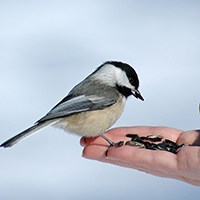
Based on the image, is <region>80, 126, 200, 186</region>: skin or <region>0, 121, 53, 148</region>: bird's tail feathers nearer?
<region>80, 126, 200, 186</region>: skin

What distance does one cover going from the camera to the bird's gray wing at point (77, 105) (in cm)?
162

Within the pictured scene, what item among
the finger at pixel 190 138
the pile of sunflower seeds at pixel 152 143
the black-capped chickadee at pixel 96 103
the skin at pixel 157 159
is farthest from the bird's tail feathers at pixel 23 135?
the finger at pixel 190 138

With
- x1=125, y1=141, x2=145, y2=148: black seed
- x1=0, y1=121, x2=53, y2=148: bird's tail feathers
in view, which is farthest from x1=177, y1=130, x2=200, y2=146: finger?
x1=0, y1=121, x2=53, y2=148: bird's tail feathers

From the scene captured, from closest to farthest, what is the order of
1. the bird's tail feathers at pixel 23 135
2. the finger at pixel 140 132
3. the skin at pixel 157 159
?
the skin at pixel 157 159 < the bird's tail feathers at pixel 23 135 < the finger at pixel 140 132

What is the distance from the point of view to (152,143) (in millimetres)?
1654

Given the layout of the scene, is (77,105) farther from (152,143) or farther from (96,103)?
(152,143)

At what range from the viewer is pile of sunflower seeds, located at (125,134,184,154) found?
1568 mm

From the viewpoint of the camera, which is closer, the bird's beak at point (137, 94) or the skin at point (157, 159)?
the skin at point (157, 159)

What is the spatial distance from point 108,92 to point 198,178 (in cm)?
52

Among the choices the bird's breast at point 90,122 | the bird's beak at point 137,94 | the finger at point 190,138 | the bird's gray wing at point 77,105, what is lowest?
the finger at point 190,138

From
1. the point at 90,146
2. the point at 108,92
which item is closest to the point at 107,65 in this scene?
the point at 108,92

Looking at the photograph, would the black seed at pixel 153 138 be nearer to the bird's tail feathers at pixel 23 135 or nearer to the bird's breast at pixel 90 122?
the bird's breast at pixel 90 122

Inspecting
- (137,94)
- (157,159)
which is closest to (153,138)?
(137,94)

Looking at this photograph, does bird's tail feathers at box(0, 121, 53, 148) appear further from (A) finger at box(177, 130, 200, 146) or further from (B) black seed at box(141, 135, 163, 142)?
(A) finger at box(177, 130, 200, 146)
